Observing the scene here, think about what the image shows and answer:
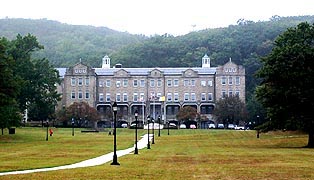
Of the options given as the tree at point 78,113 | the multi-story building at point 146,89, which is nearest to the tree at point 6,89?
the tree at point 78,113

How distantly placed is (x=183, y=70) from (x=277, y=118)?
9348 cm

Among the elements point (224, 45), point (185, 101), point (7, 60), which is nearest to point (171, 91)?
point (185, 101)

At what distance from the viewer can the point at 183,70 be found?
15350 centimetres

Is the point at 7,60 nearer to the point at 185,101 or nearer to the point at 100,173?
the point at 100,173

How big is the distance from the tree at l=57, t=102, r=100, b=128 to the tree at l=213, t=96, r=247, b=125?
27197 millimetres

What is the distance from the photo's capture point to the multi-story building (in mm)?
150375

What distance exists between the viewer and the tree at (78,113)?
134 metres

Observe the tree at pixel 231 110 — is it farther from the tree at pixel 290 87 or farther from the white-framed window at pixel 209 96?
the tree at pixel 290 87

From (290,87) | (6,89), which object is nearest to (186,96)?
(6,89)

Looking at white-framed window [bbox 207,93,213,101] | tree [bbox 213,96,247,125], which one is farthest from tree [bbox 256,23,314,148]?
white-framed window [bbox 207,93,213,101]

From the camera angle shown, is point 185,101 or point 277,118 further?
point 185,101

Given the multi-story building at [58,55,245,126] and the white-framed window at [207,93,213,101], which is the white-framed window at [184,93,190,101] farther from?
the white-framed window at [207,93,213,101]

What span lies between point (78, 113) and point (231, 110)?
33.0 m

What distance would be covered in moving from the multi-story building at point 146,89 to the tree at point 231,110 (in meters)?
7.84
